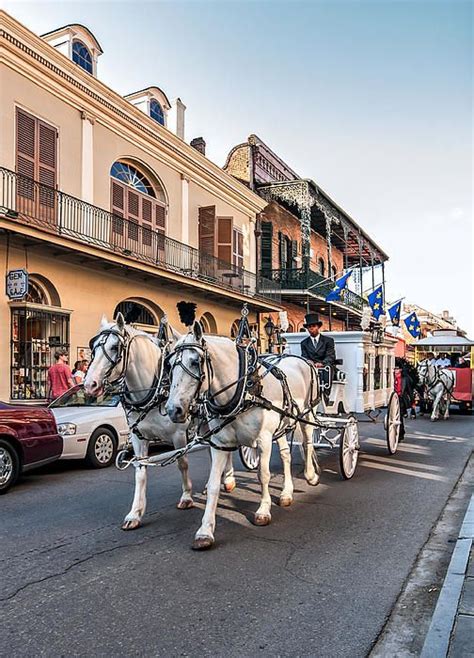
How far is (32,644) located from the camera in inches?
143

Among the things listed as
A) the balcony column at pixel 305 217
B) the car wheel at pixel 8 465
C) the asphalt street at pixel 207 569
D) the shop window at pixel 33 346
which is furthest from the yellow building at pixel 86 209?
the asphalt street at pixel 207 569

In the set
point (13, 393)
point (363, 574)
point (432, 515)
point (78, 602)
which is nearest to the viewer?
point (78, 602)

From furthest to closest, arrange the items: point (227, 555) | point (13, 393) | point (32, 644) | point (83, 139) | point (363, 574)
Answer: point (83, 139)
point (13, 393)
point (227, 555)
point (363, 574)
point (32, 644)

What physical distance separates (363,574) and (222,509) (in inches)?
88.2

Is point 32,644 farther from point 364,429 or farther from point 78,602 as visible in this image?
point 364,429

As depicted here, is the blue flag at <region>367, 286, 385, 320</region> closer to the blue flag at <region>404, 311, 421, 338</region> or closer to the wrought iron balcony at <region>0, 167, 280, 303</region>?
the blue flag at <region>404, 311, 421, 338</region>

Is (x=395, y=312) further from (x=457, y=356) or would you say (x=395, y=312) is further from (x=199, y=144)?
(x=199, y=144)

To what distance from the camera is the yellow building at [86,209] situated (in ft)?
47.3

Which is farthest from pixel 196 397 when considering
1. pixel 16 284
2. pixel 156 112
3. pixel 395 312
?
pixel 395 312

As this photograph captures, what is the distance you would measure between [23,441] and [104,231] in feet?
33.7

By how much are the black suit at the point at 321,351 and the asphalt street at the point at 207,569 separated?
69.2 inches

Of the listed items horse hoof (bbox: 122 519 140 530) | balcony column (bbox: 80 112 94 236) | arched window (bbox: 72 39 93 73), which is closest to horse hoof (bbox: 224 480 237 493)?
horse hoof (bbox: 122 519 140 530)

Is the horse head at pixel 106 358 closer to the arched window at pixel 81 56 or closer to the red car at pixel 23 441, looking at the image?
the red car at pixel 23 441

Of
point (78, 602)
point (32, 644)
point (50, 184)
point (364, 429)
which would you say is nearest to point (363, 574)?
point (78, 602)
